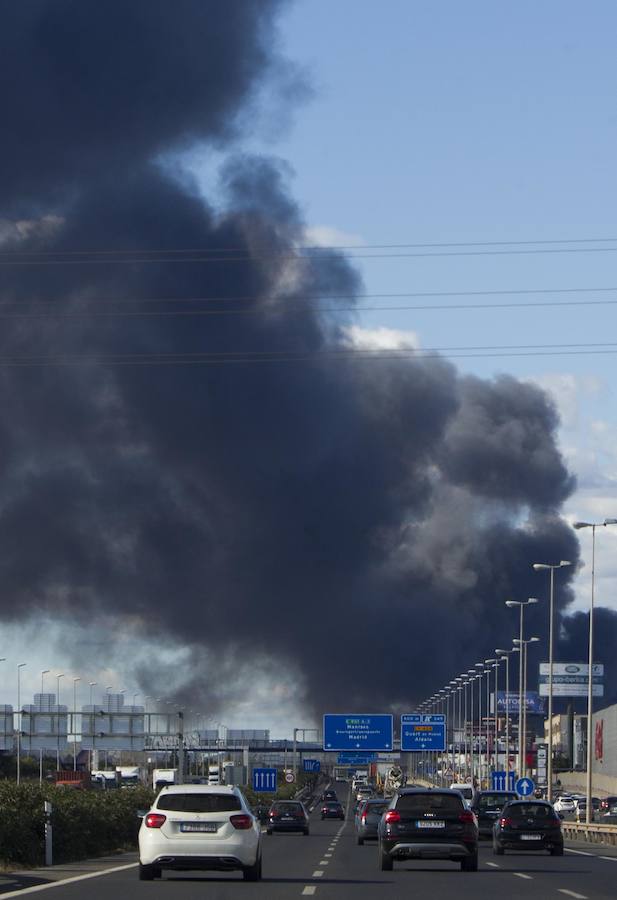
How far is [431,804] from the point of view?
1676 inches

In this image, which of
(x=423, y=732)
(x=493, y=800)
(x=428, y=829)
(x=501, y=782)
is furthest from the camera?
(x=423, y=732)

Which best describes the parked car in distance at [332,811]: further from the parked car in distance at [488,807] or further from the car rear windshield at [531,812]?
the car rear windshield at [531,812]

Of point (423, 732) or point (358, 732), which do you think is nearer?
point (358, 732)

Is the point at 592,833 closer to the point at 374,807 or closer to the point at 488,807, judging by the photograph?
the point at 488,807

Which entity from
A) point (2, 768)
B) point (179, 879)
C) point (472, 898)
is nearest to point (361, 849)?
point (179, 879)

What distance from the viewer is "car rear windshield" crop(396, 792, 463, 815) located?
42562mm

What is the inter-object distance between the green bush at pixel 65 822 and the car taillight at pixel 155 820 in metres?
10.3

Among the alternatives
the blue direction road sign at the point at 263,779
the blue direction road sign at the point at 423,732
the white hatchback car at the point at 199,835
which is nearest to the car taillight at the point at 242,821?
the white hatchback car at the point at 199,835

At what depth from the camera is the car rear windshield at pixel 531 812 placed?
57719 mm

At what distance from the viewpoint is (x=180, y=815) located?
34562 mm

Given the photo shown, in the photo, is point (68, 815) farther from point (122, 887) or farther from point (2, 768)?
point (2, 768)

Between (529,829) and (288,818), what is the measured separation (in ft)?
105

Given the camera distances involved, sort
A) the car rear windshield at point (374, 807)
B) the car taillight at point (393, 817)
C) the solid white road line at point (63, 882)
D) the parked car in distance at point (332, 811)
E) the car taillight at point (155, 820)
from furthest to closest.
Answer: the parked car in distance at point (332, 811), the car rear windshield at point (374, 807), the car taillight at point (393, 817), the car taillight at point (155, 820), the solid white road line at point (63, 882)

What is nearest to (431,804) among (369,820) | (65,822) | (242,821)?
(242,821)
